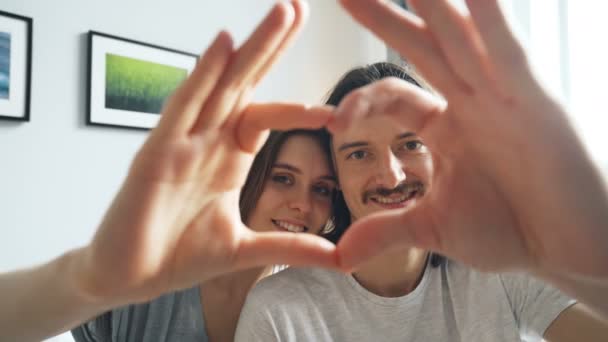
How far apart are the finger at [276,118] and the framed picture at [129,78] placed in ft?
4.40

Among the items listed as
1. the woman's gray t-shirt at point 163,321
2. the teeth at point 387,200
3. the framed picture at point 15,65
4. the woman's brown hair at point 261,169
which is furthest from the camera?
the framed picture at point 15,65

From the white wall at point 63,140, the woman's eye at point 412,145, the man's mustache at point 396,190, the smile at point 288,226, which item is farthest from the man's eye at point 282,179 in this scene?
the white wall at point 63,140

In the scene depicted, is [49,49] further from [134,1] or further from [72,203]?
[72,203]

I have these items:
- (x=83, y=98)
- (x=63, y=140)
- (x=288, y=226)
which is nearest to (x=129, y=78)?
(x=83, y=98)

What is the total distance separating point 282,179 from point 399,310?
46 cm

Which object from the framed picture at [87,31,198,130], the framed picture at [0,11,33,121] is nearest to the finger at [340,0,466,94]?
the framed picture at [87,31,198,130]

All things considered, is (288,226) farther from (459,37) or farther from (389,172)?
(459,37)

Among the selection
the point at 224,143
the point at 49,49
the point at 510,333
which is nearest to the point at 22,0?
the point at 49,49

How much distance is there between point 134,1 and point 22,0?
1.44 ft

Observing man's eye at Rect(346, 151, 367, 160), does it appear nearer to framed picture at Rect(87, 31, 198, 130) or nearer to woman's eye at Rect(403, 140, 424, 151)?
woman's eye at Rect(403, 140, 424, 151)

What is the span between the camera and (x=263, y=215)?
1257 millimetres

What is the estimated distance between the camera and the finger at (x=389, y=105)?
0.49m

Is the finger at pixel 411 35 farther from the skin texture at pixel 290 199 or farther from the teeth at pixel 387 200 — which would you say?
the skin texture at pixel 290 199

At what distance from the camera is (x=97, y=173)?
187 centimetres
